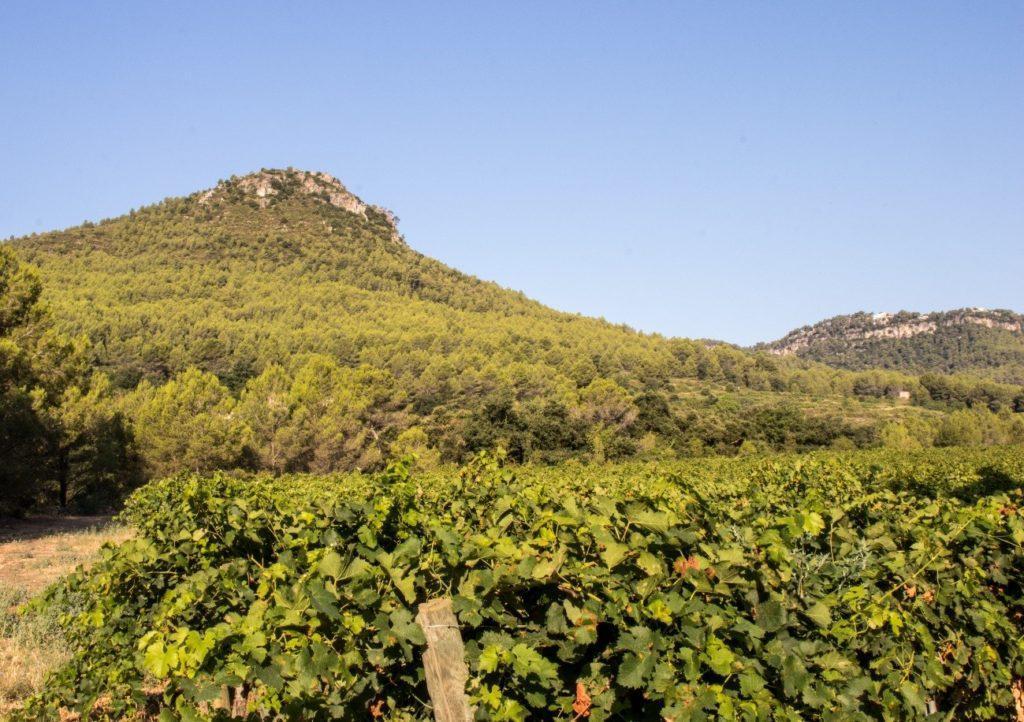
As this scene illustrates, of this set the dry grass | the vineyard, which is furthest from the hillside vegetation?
the vineyard

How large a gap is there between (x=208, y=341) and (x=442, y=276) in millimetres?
49483

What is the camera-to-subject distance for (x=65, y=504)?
2230cm

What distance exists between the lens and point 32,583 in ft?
28.9

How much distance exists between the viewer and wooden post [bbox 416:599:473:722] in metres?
1.98

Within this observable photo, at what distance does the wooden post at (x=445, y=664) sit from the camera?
1979 millimetres

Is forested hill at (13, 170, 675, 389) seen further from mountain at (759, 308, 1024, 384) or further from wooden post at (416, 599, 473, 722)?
mountain at (759, 308, 1024, 384)

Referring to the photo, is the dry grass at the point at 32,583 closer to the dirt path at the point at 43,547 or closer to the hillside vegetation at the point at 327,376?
the dirt path at the point at 43,547

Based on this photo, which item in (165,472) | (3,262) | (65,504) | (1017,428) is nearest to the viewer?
(3,262)

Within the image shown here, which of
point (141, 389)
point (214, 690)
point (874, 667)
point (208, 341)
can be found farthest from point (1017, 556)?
point (208, 341)

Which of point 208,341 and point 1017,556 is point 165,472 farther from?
point 1017,556

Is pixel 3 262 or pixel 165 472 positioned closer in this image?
pixel 3 262

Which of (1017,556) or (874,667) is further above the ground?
(1017,556)

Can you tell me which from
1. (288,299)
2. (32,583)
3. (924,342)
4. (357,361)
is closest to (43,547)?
(32,583)

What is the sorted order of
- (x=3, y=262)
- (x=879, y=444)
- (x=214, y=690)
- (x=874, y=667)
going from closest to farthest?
(x=214, y=690), (x=874, y=667), (x=3, y=262), (x=879, y=444)
